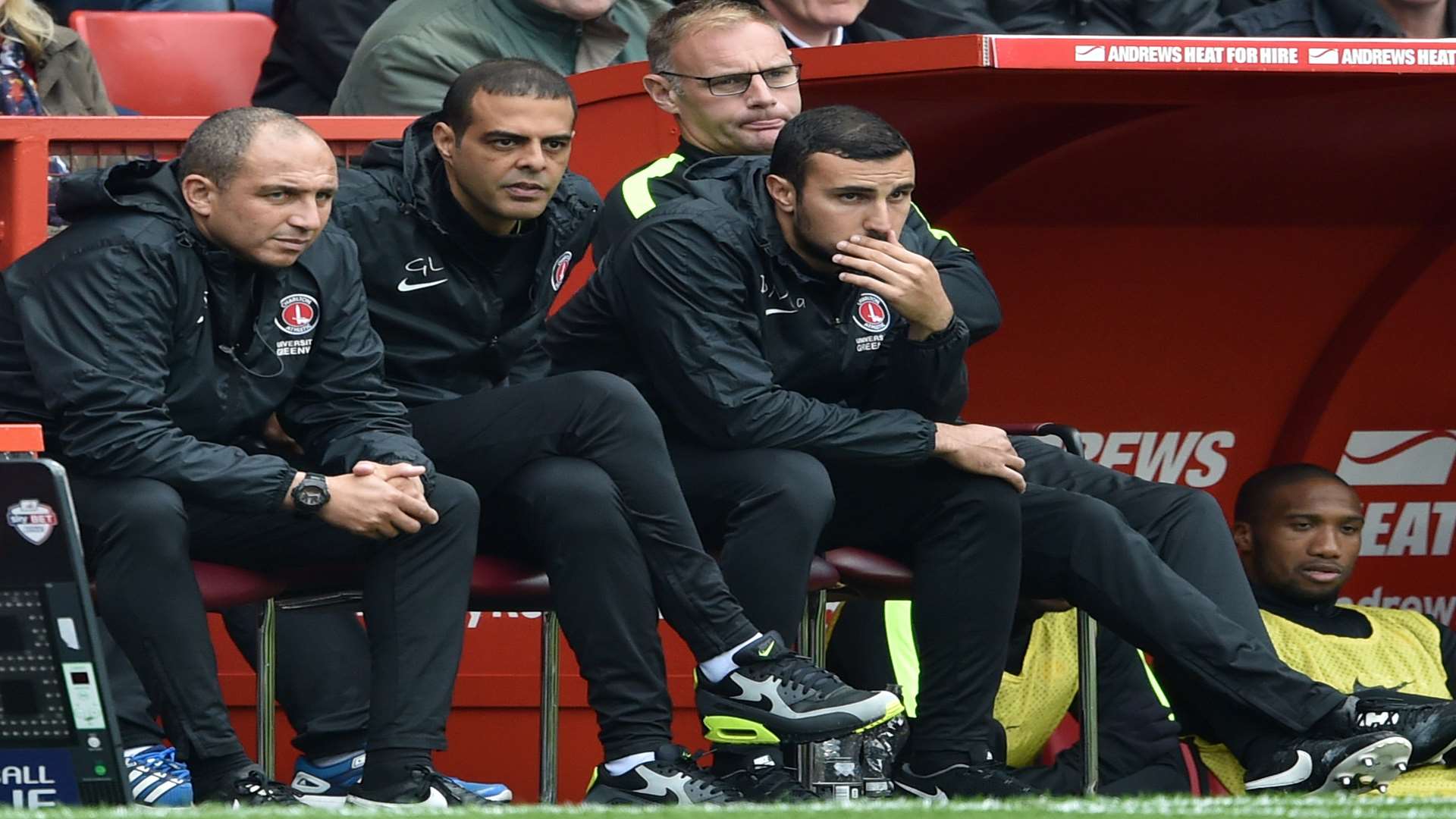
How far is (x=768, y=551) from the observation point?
188 inches

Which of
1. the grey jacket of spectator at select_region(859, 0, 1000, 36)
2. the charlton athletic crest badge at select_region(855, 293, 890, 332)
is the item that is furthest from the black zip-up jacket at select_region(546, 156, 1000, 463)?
the grey jacket of spectator at select_region(859, 0, 1000, 36)

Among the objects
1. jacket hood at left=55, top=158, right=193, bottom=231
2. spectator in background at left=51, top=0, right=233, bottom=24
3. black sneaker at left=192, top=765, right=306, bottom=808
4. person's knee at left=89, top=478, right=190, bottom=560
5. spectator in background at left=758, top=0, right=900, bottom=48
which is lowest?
black sneaker at left=192, top=765, right=306, bottom=808

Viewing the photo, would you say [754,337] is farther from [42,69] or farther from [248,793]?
[42,69]

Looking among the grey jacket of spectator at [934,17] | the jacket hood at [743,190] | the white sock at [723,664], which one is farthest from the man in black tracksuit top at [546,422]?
the grey jacket of spectator at [934,17]

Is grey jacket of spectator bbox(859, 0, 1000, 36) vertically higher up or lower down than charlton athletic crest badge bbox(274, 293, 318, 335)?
higher up

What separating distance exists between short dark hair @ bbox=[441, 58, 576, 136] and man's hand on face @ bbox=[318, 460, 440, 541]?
2.78 ft

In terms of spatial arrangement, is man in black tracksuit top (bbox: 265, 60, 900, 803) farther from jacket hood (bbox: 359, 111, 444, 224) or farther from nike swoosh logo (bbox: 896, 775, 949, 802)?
nike swoosh logo (bbox: 896, 775, 949, 802)

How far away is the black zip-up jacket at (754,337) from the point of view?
498 cm

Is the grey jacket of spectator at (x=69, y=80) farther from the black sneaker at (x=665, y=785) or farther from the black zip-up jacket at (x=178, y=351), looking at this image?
the black sneaker at (x=665, y=785)

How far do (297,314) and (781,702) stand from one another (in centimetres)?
118

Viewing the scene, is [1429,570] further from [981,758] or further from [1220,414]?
[981,758]

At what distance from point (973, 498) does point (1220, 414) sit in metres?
1.96

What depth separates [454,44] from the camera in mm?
6215

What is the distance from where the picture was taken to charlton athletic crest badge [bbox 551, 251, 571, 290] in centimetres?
526
